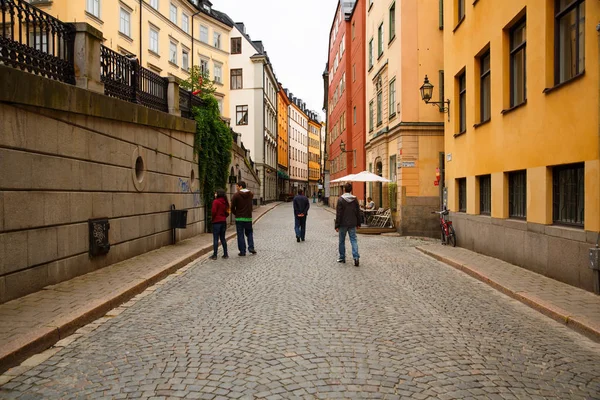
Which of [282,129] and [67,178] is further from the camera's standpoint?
[282,129]

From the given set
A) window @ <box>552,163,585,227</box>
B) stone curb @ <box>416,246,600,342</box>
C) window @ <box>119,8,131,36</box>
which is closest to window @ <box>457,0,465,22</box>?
window @ <box>552,163,585,227</box>

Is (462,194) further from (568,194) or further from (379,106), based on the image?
(379,106)

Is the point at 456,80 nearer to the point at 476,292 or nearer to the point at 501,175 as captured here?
the point at 501,175

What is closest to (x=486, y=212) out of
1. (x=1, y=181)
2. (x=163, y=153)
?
(x=163, y=153)

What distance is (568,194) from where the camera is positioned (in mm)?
8797

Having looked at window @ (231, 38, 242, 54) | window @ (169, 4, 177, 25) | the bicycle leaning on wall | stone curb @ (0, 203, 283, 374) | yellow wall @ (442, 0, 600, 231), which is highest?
window @ (231, 38, 242, 54)

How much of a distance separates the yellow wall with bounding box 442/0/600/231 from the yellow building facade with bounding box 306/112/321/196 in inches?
3559

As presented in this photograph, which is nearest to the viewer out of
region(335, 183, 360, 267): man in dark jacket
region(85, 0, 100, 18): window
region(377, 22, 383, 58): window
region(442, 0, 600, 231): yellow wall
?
region(442, 0, 600, 231): yellow wall

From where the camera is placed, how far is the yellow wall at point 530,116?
7.86m

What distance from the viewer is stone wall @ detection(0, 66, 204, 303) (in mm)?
6473

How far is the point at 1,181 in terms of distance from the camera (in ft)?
20.6

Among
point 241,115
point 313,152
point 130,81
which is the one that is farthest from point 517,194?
point 313,152

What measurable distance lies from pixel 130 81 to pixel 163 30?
1178 inches

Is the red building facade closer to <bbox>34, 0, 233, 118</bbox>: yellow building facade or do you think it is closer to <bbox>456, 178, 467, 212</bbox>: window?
<bbox>34, 0, 233, 118</bbox>: yellow building facade
